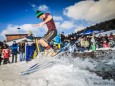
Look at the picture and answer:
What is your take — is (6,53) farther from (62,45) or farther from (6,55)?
(62,45)

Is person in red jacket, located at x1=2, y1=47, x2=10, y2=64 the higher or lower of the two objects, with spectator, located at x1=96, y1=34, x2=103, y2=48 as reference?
lower

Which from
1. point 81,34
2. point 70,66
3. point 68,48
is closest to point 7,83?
point 70,66

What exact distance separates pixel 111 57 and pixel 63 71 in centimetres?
406

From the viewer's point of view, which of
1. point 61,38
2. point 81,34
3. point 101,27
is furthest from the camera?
point 101,27

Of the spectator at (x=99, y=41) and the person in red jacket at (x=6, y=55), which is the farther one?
the spectator at (x=99, y=41)

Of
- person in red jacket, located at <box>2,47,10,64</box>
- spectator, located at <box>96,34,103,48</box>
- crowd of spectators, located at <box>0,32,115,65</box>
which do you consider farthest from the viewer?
spectator, located at <box>96,34,103,48</box>

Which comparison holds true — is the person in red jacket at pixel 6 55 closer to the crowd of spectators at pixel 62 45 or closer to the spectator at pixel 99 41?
the crowd of spectators at pixel 62 45

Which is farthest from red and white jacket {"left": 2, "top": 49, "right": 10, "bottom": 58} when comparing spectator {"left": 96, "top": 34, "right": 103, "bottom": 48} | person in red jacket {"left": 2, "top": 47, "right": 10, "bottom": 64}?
spectator {"left": 96, "top": 34, "right": 103, "bottom": 48}

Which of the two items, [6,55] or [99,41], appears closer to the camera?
[6,55]

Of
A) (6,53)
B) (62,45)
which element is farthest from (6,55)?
(62,45)

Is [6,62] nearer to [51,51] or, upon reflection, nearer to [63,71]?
[51,51]

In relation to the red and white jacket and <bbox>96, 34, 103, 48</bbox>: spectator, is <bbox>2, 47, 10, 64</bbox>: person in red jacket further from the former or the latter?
<bbox>96, 34, 103, 48</bbox>: spectator

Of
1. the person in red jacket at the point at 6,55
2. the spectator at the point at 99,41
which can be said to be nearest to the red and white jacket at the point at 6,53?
the person in red jacket at the point at 6,55

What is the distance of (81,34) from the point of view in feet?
34.3
